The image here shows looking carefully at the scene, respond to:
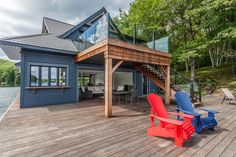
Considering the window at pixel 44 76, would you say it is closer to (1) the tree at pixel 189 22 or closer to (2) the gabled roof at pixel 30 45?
(2) the gabled roof at pixel 30 45

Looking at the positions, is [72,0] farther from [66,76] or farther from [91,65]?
[66,76]

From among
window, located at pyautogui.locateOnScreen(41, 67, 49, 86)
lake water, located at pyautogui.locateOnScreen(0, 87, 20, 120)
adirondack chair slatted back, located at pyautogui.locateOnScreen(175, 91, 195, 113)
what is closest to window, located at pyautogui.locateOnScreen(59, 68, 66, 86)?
window, located at pyautogui.locateOnScreen(41, 67, 49, 86)

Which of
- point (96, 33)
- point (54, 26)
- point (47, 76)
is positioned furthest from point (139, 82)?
point (54, 26)

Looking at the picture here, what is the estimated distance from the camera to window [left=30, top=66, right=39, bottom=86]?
7.39 meters

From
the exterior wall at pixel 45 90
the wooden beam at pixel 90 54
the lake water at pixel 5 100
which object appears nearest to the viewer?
the wooden beam at pixel 90 54

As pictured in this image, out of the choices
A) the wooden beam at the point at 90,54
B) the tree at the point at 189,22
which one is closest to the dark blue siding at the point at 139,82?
the tree at the point at 189,22

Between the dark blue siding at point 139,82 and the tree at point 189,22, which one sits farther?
the dark blue siding at point 139,82

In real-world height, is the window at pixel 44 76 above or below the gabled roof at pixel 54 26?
below

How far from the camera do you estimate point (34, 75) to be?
7.48m

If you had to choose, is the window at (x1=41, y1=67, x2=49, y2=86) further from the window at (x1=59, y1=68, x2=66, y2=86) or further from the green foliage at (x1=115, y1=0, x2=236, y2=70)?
the green foliage at (x1=115, y1=0, x2=236, y2=70)

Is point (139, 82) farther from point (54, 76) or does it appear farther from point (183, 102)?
point (183, 102)

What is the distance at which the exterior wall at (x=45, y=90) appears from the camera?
279 inches

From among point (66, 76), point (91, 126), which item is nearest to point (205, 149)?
point (91, 126)

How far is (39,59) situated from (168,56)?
23.0 feet
